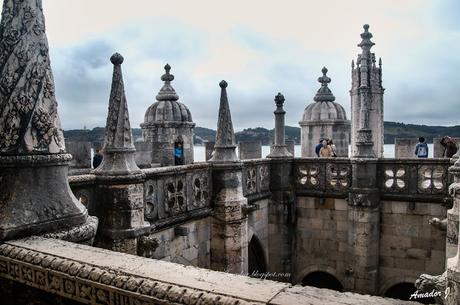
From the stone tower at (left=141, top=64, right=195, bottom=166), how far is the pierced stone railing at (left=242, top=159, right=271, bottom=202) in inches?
152

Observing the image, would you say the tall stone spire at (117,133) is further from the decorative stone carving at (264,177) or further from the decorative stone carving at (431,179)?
the decorative stone carving at (431,179)

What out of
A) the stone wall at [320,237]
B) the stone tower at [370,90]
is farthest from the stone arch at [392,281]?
the stone tower at [370,90]

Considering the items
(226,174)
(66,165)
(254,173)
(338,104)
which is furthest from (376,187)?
(66,165)

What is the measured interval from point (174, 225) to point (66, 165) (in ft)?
12.0

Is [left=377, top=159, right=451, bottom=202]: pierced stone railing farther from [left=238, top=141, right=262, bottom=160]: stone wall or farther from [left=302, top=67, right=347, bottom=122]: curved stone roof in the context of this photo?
[left=302, top=67, right=347, bottom=122]: curved stone roof

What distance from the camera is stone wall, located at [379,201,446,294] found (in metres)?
9.04

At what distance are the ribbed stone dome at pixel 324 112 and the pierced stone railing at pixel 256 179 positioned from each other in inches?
201

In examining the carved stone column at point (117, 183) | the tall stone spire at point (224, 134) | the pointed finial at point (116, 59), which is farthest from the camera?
the tall stone spire at point (224, 134)

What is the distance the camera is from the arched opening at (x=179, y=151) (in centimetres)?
1275

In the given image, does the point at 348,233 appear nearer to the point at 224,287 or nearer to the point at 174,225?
the point at 174,225

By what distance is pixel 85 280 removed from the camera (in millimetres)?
2205

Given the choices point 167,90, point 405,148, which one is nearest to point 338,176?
point 405,148

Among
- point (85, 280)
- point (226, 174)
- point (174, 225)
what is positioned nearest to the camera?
point (85, 280)

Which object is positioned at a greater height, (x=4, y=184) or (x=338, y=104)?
(x=338, y=104)
